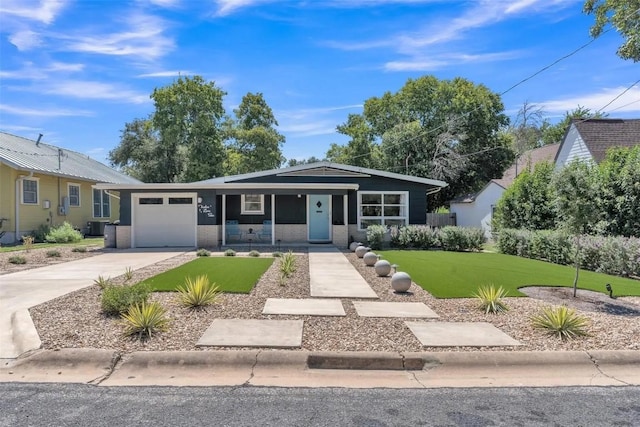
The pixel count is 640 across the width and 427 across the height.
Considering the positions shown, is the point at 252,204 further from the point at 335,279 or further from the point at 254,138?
the point at 254,138

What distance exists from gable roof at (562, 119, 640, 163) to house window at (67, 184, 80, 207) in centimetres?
2478

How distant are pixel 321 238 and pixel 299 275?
9.23 m

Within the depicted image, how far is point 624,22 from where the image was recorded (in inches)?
587

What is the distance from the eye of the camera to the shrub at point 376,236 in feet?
58.4

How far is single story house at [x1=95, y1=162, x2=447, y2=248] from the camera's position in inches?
718

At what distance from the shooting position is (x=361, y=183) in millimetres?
20281

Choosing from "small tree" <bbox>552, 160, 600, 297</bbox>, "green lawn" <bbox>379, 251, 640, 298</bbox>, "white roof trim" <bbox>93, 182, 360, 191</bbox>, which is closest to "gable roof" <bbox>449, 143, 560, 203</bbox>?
"white roof trim" <bbox>93, 182, 360, 191</bbox>

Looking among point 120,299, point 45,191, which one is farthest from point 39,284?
point 45,191

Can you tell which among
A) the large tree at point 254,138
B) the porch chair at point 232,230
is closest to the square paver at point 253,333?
the porch chair at point 232,230

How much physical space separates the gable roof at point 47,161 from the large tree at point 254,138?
13404 millimetres

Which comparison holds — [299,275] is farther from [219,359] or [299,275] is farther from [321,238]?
[321,238]

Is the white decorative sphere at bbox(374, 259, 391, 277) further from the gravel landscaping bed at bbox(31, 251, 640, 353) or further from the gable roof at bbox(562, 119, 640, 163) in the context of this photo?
the gable roof at bbox(562, 119, 640, 163)

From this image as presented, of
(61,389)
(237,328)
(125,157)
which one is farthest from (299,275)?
(125,157)

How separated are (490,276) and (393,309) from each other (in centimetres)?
442
